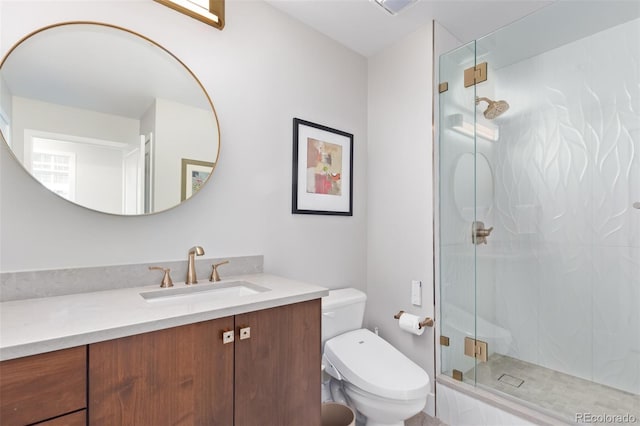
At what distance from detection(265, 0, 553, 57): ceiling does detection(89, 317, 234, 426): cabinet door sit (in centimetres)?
176

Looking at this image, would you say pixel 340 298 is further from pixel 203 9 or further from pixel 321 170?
pixel 203 9

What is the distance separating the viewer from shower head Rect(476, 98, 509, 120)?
197 centimetres

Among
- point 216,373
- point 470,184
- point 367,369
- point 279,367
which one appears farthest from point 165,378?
point 470,184

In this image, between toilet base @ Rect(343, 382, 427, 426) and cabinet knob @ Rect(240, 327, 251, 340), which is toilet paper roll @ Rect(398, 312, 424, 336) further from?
cabinet knob @ Rect(240, 327, 251, 340)

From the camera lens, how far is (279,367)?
1.10m

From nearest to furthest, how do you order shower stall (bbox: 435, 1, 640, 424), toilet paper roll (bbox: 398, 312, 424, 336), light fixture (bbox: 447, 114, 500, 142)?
shower stall (bbox: 435, 1, 640, 424) → toilet paper roll (bbox: 398, 312, 424, 336) → light fixture (bbox: 447, 114, 500, 142)

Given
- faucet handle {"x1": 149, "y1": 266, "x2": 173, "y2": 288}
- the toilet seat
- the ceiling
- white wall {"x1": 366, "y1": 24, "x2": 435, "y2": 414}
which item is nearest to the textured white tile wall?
the ceiling

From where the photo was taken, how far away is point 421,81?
6.57 feet

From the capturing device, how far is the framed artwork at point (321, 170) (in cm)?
187

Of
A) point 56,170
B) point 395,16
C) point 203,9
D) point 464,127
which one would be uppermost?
point 395,16

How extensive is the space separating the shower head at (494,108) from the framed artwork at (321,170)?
0.88m

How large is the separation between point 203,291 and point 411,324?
4.03 ft

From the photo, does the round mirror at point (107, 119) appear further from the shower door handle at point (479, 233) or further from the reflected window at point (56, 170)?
Result: the shower door handle at point (479, 233)

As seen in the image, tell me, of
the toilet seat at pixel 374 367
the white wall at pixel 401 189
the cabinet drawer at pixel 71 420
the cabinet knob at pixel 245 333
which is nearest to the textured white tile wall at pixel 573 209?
the white wall at pixel 401 189
